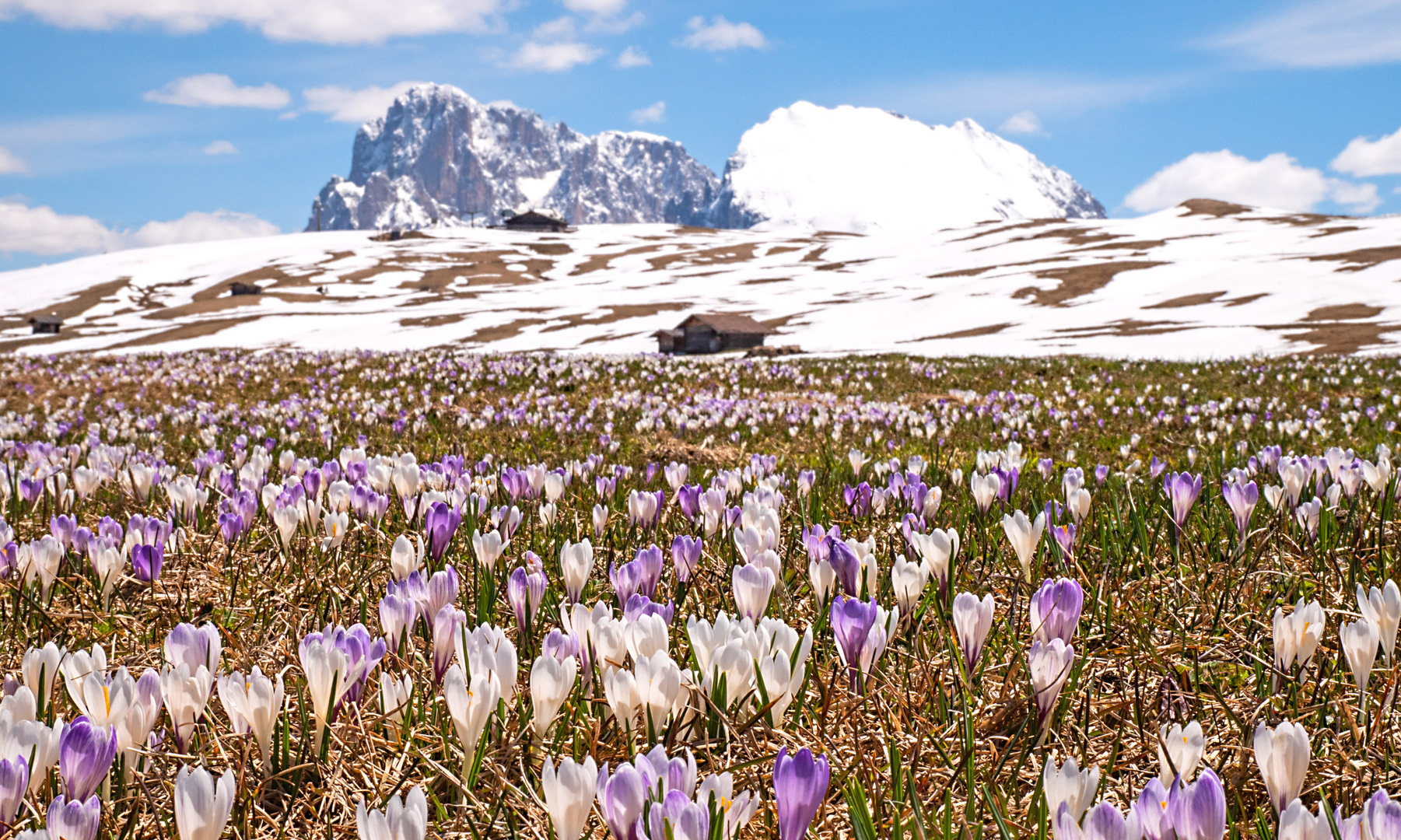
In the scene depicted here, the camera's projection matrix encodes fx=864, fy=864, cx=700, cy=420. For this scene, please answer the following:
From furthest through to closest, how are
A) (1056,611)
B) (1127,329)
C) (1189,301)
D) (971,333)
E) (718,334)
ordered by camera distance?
1. (1189,301)
2. (971,333)
3. (718,334)
4. (1127,329)
5. (1056,611)

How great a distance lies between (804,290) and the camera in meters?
90.0

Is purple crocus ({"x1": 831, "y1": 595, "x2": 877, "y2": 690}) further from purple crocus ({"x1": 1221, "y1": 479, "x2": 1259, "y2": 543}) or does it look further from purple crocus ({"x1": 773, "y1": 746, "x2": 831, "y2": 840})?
purple crocus ({"x1": 1221, "y1": 479, "x2": 1259, "y2": 543})

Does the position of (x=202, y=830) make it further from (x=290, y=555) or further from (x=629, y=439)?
(x=629, y=439)

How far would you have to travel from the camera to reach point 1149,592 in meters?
3.18

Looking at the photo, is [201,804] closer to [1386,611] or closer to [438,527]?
[438,527]

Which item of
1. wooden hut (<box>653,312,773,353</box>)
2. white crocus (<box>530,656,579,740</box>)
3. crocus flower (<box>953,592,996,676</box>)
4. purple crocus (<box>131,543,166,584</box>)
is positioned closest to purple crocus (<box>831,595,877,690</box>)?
crocus flower (<box>953,592,996,676</box>)

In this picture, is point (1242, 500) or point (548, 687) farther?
point (1242, 500)

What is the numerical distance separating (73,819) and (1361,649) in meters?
2.53

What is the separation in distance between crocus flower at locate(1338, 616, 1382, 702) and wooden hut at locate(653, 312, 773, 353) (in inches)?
1878

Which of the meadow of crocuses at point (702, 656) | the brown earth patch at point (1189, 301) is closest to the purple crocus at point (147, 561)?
the meadow of crocuses at point (702, 656)

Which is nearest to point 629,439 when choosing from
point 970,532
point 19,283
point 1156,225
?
point 970,532

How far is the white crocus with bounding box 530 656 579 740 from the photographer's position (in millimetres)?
1805

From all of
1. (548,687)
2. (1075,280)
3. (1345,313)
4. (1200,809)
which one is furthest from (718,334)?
(1200,809)

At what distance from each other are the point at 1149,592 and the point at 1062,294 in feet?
231
